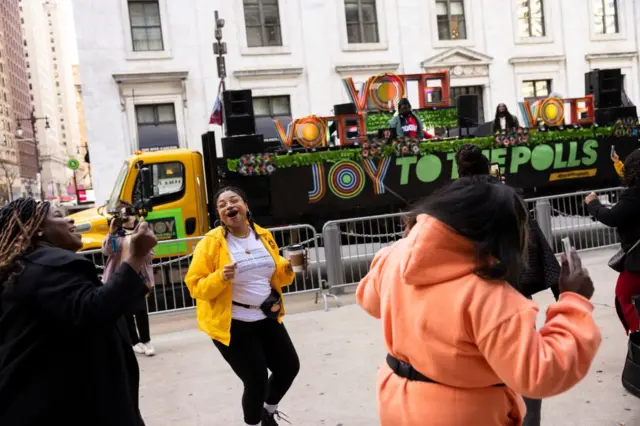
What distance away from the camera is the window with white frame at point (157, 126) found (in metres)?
23.2

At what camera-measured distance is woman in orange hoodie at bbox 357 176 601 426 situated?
181 centimetres

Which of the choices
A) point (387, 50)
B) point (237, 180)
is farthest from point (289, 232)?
point (387, 50)

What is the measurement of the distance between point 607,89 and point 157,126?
15889 mm

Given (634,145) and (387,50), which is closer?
(634,145)

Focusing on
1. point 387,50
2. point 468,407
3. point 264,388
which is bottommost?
point 264,388

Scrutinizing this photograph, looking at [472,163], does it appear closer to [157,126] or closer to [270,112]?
[157,126]

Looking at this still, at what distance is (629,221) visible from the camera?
14.6ft

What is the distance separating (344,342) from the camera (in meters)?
6.61

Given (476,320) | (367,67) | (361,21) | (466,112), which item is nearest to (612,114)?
(466,112)

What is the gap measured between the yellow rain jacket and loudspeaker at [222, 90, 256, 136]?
7128mm

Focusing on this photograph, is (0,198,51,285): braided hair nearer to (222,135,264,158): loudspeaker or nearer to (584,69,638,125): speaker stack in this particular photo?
(222,135,264,158): loudspeaker

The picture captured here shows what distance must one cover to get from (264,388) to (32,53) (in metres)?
122

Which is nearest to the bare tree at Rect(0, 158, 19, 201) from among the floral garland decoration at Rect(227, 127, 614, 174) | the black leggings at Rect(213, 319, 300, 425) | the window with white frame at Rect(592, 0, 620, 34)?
the window with white frame at Rect(592, 0, 620, 34)

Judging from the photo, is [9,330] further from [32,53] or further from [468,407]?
[32,53]
